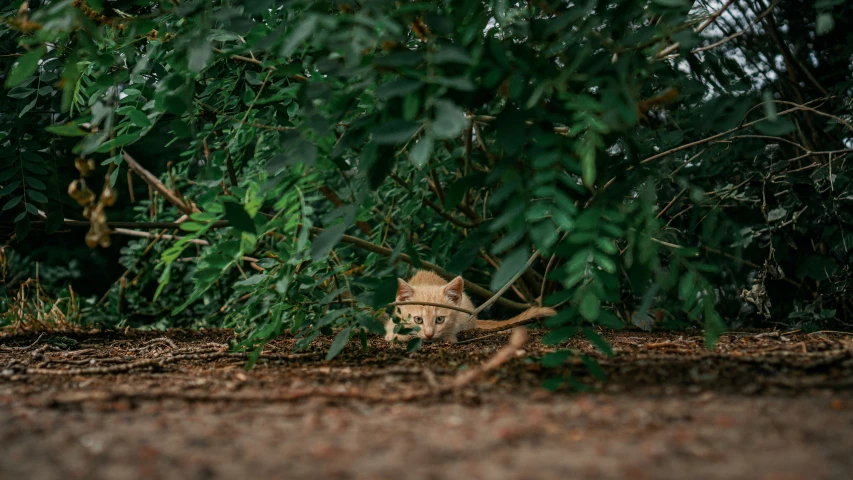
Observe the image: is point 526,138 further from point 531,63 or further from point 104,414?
point 104,414

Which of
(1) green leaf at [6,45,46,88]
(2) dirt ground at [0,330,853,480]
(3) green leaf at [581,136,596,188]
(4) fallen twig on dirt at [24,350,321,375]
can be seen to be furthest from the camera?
(4) fallen twig on dirt at [24,350,321,375]

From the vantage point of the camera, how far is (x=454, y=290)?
3770 mm

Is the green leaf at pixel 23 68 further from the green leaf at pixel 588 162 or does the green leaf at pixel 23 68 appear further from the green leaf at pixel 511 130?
the green leaf at pixel 588 162

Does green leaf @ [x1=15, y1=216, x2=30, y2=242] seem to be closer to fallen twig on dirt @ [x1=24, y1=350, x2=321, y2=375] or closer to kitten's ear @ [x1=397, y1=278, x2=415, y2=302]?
fallen twig on dirt @ [x1=24, y1=350, x2=321, y2=375]

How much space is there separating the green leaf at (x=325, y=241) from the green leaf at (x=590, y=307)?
678mm

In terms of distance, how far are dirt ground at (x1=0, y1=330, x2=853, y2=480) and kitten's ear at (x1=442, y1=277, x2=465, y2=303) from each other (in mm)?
1355

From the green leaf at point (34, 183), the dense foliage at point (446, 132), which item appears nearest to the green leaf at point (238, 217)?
the dense foliage at point (446, 132)

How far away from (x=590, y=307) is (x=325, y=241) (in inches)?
28.8

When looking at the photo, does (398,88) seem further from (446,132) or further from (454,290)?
(454,290)

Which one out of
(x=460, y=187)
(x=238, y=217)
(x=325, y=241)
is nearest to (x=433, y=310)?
(x=460, y=187)

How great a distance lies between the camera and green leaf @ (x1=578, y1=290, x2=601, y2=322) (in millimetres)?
1711

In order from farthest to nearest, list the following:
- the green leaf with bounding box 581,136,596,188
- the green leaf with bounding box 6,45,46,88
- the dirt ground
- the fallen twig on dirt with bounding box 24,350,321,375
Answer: the fallen twig on dirt with bounding box 24,350,321,375 < the green leaf with bounding box 6,45,46,88 < the green leaf with bounding box 581,136,596,188 < the dirt ground

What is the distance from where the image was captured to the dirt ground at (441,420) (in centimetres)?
117

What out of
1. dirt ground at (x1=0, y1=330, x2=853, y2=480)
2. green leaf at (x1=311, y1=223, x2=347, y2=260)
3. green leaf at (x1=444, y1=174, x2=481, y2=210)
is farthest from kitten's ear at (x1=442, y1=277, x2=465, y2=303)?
green leaf at (x1=311, y1=223, x2=347, y2=260)
